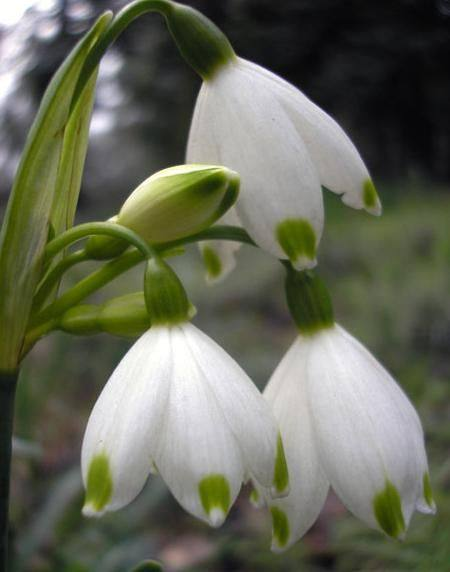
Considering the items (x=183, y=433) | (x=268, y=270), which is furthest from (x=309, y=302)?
(x=268, y=270)

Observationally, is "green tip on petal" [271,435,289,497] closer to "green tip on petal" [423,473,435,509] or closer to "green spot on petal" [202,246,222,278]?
"green tip on petal" [423,473,435,509]

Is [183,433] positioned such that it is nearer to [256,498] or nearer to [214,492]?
[214,492]

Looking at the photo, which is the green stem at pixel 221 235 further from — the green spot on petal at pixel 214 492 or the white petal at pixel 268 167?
the green spot on petal at pixel 214 492

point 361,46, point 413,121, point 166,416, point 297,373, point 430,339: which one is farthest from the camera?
point 413,121

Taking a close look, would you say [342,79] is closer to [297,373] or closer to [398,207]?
[398,207]

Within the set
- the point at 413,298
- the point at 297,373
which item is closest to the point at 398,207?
the point at 413,298

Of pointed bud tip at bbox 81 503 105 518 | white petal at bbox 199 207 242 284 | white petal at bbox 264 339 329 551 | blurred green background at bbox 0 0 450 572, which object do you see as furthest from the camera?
blurred green background at bbox 0 0 450 572

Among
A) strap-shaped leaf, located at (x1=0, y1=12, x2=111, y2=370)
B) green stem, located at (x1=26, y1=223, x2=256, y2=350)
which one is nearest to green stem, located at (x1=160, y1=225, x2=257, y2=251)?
green stem, located at (x1=26, y1=223, x2=256, y2=350)

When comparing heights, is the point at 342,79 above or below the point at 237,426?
below
